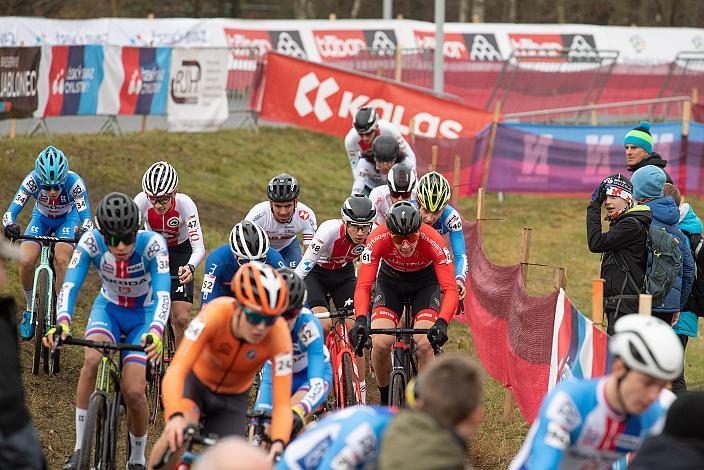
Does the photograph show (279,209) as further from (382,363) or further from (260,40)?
(260,40)

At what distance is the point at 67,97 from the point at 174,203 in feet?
40.9

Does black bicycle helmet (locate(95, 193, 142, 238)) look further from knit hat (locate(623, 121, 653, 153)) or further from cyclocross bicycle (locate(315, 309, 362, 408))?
knit hat (locate(623, 121, 653, 153))

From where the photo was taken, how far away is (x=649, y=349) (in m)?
5.17

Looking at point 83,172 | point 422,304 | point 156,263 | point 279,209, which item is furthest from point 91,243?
point 83,172

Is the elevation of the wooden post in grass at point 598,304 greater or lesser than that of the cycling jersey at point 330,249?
lesser

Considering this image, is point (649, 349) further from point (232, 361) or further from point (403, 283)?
point (403, 283)

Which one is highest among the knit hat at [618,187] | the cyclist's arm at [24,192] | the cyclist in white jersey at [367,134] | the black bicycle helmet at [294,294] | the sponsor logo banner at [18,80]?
the sponsor logo banner at [18,80]

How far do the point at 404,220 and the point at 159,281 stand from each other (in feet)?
6.96

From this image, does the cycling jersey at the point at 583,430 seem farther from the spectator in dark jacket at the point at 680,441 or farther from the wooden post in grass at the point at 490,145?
the wooden post in grass at the point at 490,145

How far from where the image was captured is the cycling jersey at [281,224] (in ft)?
34.9

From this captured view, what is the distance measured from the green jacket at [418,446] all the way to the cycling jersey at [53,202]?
747cm

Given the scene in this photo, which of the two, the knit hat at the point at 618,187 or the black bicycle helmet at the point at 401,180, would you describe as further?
the black bicycle helmet at the point at 401,180

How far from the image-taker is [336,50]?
3294 centimetres

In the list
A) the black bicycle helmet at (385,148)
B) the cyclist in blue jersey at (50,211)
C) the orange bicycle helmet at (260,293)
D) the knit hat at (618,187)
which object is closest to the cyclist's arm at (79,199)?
the cyclist in blue jersey at (50,211)
